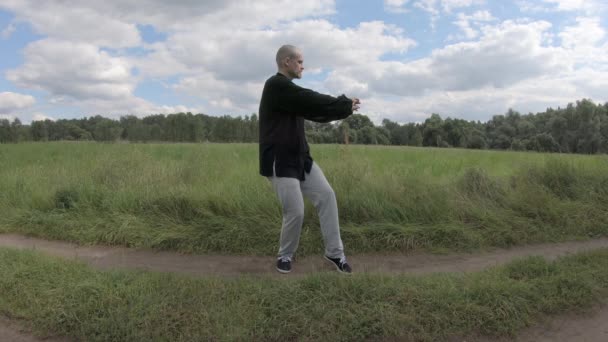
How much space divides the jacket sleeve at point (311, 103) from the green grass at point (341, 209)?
71.8 inches

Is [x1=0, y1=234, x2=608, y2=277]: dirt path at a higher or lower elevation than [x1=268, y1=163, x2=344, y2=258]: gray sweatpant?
lower

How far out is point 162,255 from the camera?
4711mm

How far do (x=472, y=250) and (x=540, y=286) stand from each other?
1368 mm

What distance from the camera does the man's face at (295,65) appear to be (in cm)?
380

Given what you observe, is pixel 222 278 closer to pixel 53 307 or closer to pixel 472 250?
pixel 53 307

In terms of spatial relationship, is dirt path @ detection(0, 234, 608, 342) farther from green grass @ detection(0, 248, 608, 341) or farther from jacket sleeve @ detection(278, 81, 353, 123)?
jacket sleeve @ detection(278, 81, 353, 123)

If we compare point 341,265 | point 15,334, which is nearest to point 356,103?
point 341,265

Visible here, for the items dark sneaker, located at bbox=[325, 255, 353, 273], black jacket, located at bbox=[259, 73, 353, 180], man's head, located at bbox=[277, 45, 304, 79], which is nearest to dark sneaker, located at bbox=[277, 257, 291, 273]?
dark sneaker, located at bbox=[325, 255, 353, 273]

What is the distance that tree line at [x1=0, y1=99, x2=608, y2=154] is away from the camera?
15.7 meters

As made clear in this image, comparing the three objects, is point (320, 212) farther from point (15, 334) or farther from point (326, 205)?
point (15, 334)

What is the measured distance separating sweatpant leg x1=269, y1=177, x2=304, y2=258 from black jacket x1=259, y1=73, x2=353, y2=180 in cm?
8

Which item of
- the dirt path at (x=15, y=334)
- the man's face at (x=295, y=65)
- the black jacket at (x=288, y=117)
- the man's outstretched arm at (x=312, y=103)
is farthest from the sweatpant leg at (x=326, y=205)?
the dirt path at (x=15, y=334)

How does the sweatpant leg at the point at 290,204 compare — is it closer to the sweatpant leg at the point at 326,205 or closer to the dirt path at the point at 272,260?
the sweatpant leg at the point at 326,205

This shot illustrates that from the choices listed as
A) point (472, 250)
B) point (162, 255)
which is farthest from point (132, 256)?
point (472, 250)
